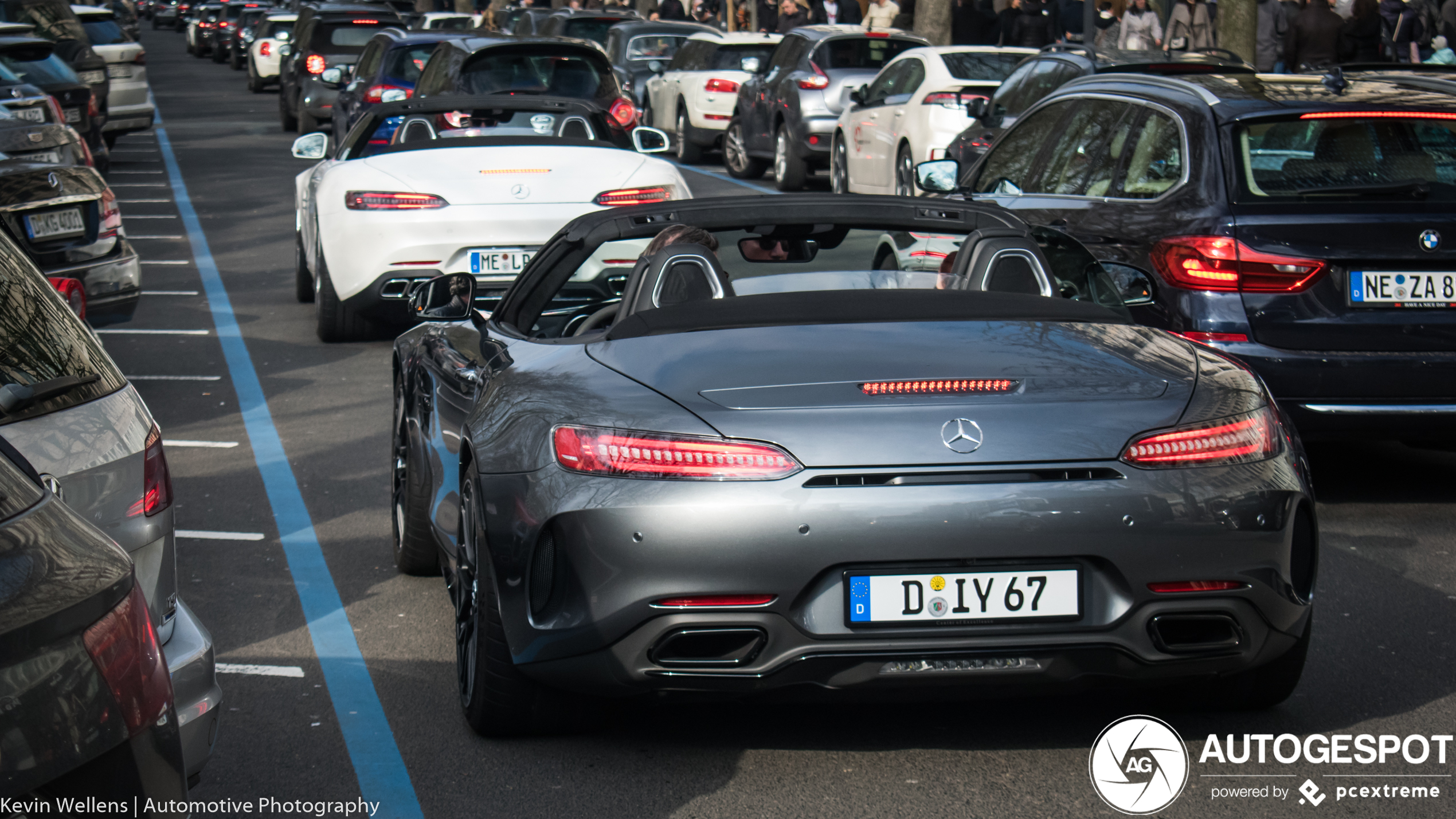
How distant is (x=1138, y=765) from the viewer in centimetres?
425

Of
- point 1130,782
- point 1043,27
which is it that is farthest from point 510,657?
point 1043,27

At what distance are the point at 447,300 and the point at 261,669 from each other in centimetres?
133

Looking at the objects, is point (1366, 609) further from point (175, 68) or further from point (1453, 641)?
point (175, 68)

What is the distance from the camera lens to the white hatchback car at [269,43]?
38062 millimetres

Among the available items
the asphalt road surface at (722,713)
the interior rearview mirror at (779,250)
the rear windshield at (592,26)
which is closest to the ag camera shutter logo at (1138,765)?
the asphalt road surface at (722,713)

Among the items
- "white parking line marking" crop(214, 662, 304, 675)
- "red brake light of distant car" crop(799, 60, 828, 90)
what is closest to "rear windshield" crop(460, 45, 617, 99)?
"red brake light of distant car" crop(799, 60, 828, 90)

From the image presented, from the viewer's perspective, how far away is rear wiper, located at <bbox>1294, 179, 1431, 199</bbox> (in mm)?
6797

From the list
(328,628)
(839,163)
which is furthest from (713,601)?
(839,163)

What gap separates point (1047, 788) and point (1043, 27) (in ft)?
72.6

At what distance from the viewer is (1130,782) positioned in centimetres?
414

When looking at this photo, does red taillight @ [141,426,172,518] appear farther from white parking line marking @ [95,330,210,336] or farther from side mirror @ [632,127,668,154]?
side mirror @ [632,127,668,154]

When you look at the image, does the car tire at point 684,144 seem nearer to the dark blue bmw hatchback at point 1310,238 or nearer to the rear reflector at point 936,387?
the dark blue bmw hatchback at point 1310,238

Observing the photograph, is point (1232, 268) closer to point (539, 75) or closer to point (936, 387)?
point (936, 387)

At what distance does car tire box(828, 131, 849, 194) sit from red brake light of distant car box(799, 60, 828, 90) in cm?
92
